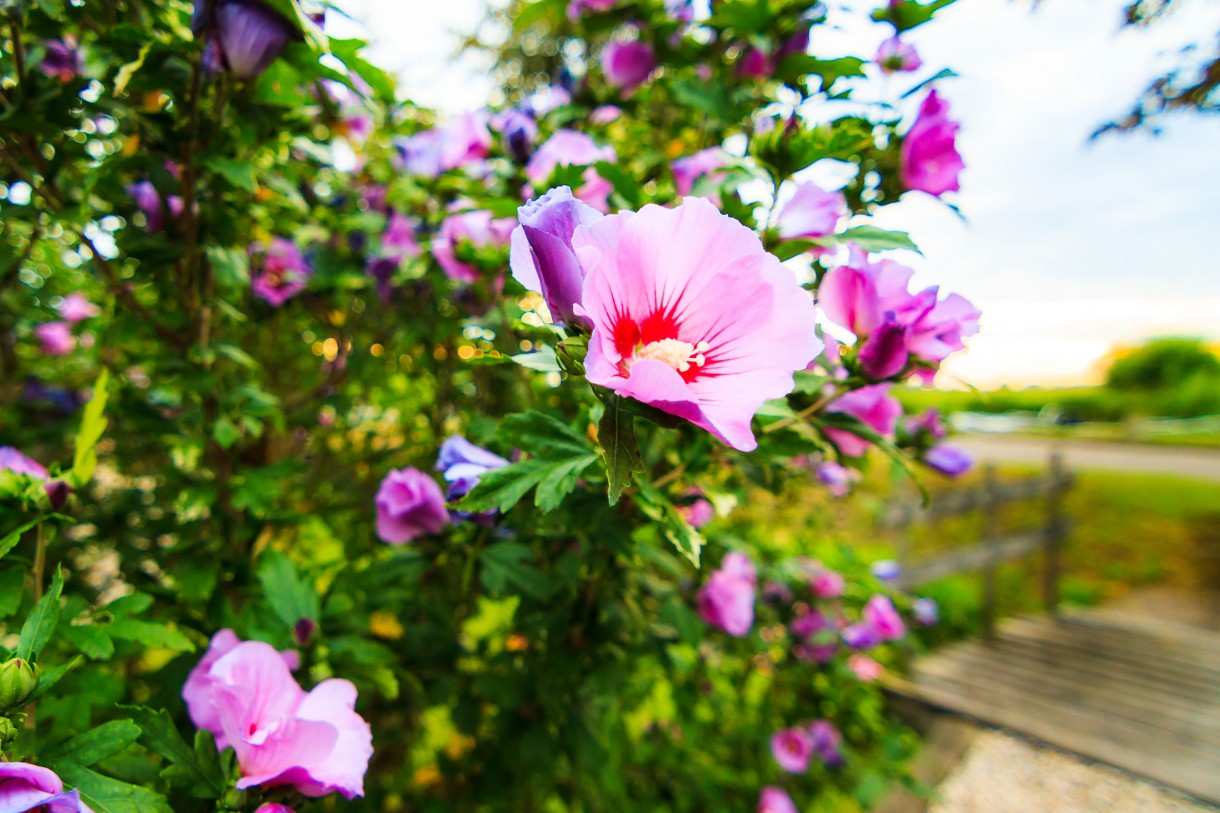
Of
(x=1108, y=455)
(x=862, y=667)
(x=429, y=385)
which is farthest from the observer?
(x=1108, y=455)

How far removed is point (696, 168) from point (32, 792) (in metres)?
1.04

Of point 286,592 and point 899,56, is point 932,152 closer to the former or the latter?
point 899,56

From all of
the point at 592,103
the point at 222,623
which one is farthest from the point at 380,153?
the point at 222,623

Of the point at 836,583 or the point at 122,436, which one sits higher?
the point at 122,436

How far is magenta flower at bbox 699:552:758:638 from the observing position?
128 centimetres

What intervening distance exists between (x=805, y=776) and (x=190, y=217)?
2.62 metres

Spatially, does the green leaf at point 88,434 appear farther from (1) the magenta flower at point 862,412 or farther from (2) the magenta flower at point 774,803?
(2) the magenta flower at point 774,803

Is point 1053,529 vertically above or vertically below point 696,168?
below

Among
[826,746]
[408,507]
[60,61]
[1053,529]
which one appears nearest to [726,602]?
[408,507]

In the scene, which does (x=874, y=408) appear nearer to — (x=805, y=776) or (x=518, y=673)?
(x=518, y=673)

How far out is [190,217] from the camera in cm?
94

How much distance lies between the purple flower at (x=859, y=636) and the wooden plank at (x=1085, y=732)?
7.43ft

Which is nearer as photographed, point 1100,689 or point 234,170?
point 234,170

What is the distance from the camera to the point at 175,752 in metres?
0.60
